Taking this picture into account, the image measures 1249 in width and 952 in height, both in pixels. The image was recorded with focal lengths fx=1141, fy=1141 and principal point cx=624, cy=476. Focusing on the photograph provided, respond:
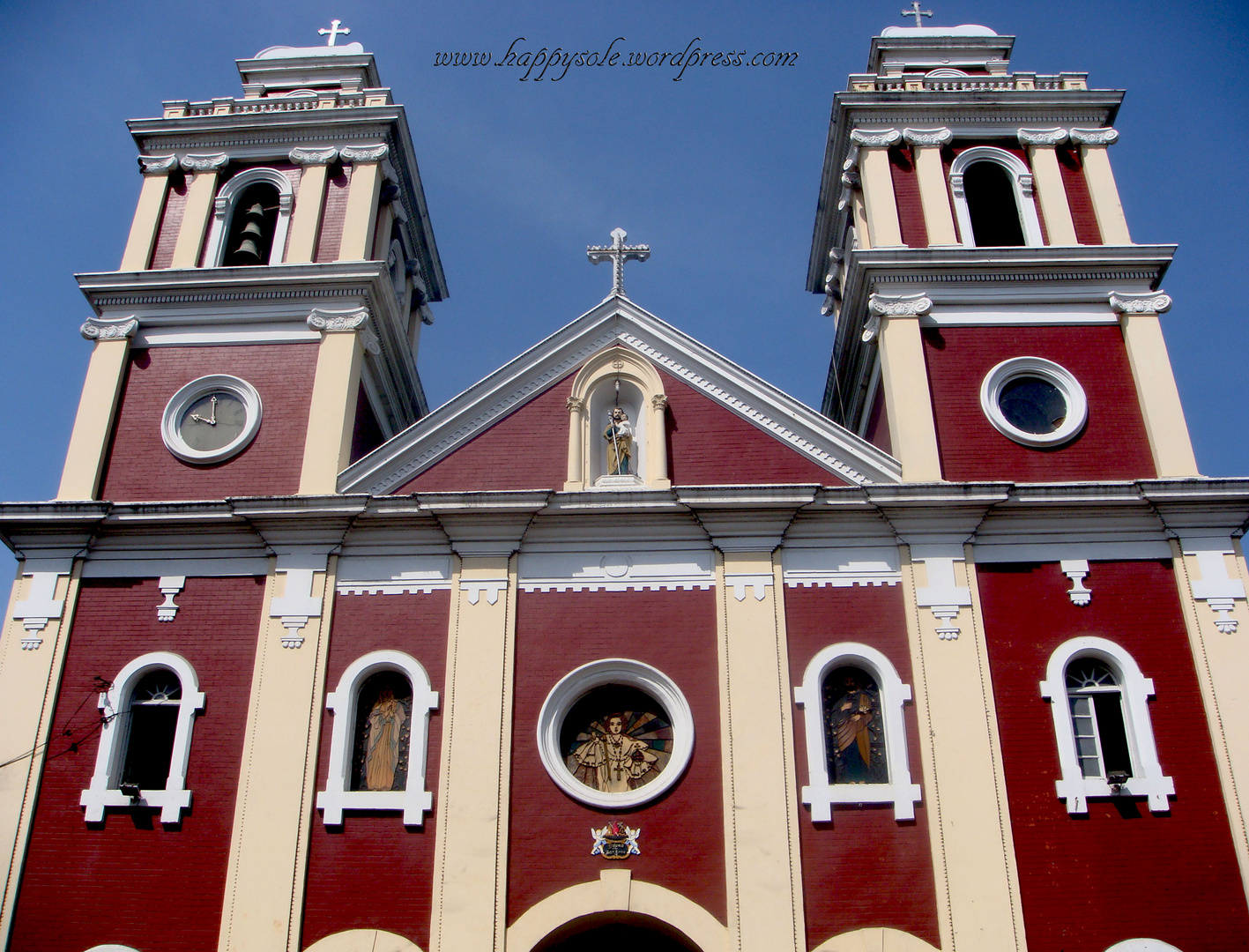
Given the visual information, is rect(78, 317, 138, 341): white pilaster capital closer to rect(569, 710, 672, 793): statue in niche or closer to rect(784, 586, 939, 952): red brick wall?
rect(569, 710, 672, 793): statue in niche

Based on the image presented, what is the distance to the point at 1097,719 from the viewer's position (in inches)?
565

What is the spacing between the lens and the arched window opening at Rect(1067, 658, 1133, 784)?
14094mm

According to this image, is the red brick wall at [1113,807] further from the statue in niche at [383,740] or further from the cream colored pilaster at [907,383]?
the statue in niche at [383,740]

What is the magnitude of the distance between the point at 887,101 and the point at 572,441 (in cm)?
833

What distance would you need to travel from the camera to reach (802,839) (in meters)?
13.6

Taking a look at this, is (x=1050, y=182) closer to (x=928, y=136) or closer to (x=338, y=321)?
(x=928, y=136)

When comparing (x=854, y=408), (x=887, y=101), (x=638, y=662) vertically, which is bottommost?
(x=638, y=662)

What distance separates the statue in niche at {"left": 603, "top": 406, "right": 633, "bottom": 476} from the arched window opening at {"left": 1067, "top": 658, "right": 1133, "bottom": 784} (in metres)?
6.60

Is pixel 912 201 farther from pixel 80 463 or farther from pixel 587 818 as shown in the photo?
pixel 80 463

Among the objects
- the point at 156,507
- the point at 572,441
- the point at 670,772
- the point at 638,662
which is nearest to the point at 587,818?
the point at 670,772

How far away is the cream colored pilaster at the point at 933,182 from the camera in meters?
18.2

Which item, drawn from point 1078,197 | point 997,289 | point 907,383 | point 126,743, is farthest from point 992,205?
point 126,743

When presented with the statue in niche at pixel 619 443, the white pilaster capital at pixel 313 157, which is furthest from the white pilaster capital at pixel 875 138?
the white pilaster capital at pixel 313 157

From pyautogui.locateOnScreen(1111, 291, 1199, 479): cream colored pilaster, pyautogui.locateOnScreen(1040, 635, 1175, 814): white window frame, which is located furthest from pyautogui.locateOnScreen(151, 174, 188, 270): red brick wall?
pyautogui.locateOnScreen(1111, 291, 1199, 479): cream colored pilaster
